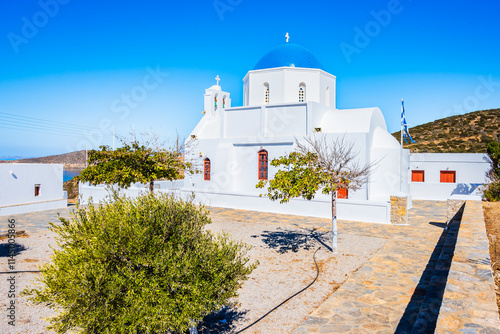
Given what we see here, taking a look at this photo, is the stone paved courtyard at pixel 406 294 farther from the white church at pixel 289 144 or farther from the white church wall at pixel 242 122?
the white church wall at pixel 242 122

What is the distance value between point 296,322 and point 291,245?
15.9 ft

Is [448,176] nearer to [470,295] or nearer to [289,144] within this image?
[289,144]

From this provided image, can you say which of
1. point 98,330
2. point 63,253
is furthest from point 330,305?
point 63,253

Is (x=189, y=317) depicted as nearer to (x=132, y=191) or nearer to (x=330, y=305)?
(x=330, y=305)

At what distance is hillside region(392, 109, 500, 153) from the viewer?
1606 inches

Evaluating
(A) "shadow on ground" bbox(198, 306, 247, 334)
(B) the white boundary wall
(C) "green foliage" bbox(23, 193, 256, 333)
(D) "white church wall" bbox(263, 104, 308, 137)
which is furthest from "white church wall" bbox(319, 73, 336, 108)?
(C) "green foliage" bbox(23, 193, 256, 333)

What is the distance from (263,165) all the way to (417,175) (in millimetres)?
13007

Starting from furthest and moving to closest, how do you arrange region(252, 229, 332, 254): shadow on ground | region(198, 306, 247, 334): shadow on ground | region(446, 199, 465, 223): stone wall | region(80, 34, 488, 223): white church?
region(80, 34, 488, 223): white church, region(446, 199, 465, 223): stone wall, region(252, 229, 332, 254): shadow on ground, region(198, 306, 247, 334): shadow on ground

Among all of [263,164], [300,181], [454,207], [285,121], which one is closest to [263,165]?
[263,164]

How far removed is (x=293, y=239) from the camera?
1106cm

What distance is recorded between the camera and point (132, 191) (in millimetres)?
19547

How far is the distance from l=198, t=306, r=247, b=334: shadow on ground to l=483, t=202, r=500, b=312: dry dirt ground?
3836 mm

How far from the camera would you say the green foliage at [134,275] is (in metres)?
3.62

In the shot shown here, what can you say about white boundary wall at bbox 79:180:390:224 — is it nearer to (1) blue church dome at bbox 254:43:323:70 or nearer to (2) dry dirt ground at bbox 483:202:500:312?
(2) dry dirt ground at bbox 483:202:500:312
